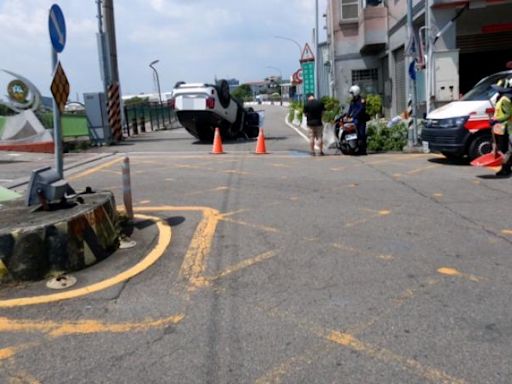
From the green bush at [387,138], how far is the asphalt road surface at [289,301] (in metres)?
6.74

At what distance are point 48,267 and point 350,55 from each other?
26.9 meters

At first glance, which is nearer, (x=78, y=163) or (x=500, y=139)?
(x=500, y=139)

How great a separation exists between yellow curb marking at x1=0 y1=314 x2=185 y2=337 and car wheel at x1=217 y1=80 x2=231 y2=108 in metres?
16.1

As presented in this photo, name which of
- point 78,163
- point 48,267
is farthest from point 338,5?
point 48,267

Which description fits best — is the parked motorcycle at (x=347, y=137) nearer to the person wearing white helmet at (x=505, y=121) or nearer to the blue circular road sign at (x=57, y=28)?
the person wearing white helmet at (x=505, y=121)

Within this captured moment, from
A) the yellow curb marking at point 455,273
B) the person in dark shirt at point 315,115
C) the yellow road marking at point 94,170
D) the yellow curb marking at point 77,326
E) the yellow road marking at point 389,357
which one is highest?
the person in dark shirt at point 315,115

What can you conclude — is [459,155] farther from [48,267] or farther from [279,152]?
[48,267]

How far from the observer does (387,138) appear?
15.1 metres

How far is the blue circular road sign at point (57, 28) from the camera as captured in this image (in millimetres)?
6477

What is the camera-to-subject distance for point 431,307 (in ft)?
13.4

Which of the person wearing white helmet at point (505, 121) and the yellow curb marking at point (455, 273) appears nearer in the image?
the yellow curb marking at point (455, 273)

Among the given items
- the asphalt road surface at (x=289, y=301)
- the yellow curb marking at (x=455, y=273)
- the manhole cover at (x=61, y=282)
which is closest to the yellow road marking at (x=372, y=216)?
the asphalt road surface at (x=289, y=301)

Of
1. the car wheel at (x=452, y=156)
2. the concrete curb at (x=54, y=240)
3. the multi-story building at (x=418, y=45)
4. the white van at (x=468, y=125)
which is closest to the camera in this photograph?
the concrete curb at (x=54, y=240)

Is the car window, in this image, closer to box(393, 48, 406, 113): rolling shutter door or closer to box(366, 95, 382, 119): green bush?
box(393, 48, 406, 113): rolling shutter door
